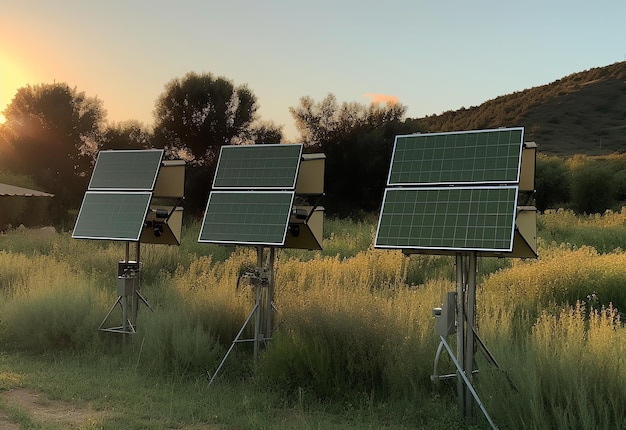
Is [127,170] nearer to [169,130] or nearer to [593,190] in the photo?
[169,130]

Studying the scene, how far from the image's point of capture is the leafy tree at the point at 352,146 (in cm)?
2791

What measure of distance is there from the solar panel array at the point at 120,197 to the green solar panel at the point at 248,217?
3.44 feet

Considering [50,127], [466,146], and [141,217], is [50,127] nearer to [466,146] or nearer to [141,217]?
[141,217]

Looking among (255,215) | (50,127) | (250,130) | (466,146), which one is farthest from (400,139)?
(50,127)

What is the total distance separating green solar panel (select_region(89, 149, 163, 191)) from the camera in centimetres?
789

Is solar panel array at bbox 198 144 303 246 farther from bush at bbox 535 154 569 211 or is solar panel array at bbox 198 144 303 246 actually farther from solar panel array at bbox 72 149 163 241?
bush at bbox 535 154 569 211

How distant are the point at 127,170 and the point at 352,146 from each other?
2116cm

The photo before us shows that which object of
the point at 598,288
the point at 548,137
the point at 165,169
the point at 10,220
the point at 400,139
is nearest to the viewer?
the point at 400,139

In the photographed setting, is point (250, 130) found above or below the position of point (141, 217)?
above

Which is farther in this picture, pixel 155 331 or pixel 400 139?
pixel 155 331

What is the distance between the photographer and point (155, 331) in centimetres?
712

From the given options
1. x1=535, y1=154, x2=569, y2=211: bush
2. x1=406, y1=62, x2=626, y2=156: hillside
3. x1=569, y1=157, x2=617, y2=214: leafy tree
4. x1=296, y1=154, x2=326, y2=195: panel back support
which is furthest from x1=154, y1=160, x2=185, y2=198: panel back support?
x1=406, y1=62, x2=626, y2=156: hillside

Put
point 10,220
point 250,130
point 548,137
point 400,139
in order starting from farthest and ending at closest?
point 548,137 < point 250,130 < point 10,220 < point 400,139

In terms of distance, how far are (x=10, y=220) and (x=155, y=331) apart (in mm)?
21009
